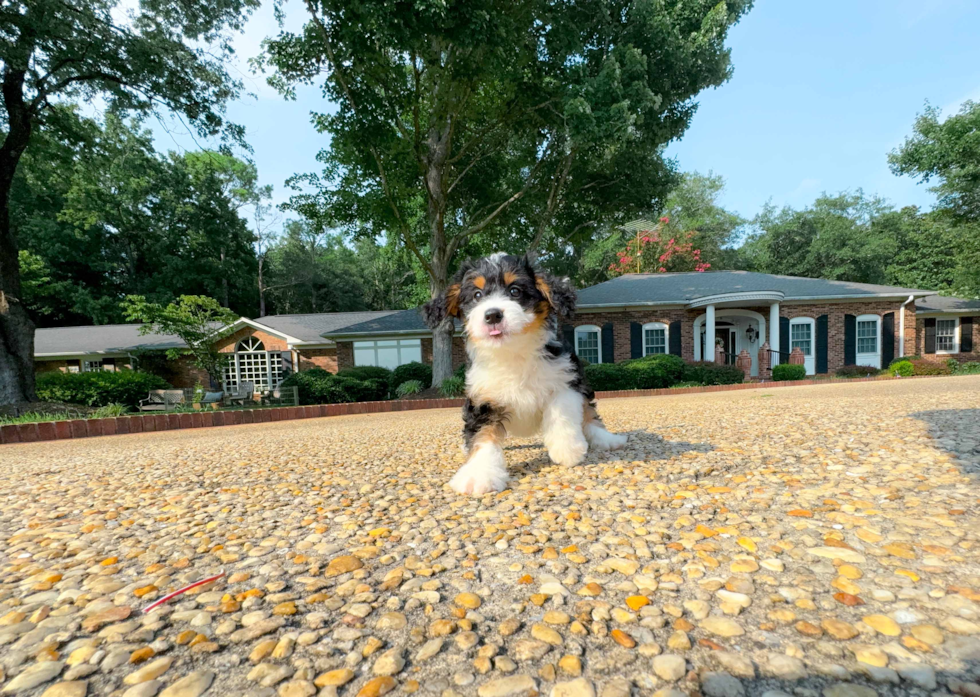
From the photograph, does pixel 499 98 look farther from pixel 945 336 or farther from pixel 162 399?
pixel 945 336

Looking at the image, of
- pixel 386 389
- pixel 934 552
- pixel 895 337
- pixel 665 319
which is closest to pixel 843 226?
pixel 895 337

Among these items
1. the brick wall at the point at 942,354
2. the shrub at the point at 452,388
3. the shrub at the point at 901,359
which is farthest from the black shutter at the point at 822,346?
the shrub at the point at 452,388

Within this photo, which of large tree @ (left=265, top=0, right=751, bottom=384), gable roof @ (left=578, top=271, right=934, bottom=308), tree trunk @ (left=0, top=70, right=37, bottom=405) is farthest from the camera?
gable roof @ (left=578, top=271, right=934, bottom=308)

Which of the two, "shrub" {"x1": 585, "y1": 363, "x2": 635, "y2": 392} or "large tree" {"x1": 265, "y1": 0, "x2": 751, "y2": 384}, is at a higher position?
"large tree" {"x1": 265, "y1": 0, "x2": 751, "y2": 384}

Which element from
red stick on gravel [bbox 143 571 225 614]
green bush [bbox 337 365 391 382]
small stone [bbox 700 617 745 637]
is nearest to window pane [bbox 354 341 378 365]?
green bush [bbox 337 365 391 382]

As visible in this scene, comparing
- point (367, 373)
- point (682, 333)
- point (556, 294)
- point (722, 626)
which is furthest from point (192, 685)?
point (682, 333)

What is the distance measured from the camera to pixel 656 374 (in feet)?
47.2

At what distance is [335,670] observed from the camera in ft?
3.72

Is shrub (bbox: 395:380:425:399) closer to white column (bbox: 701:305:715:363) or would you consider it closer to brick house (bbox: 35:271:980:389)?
brick house (bbox: 35:271:980:389)

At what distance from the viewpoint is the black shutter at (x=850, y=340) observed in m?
19.2

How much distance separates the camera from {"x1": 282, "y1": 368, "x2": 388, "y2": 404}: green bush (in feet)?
50.0

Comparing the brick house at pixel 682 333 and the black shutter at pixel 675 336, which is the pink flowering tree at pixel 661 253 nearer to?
the brick house at pixel 682 333

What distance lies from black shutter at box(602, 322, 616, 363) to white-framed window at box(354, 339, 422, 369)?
865 centimetres

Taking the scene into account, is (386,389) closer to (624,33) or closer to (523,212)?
(523,212)
